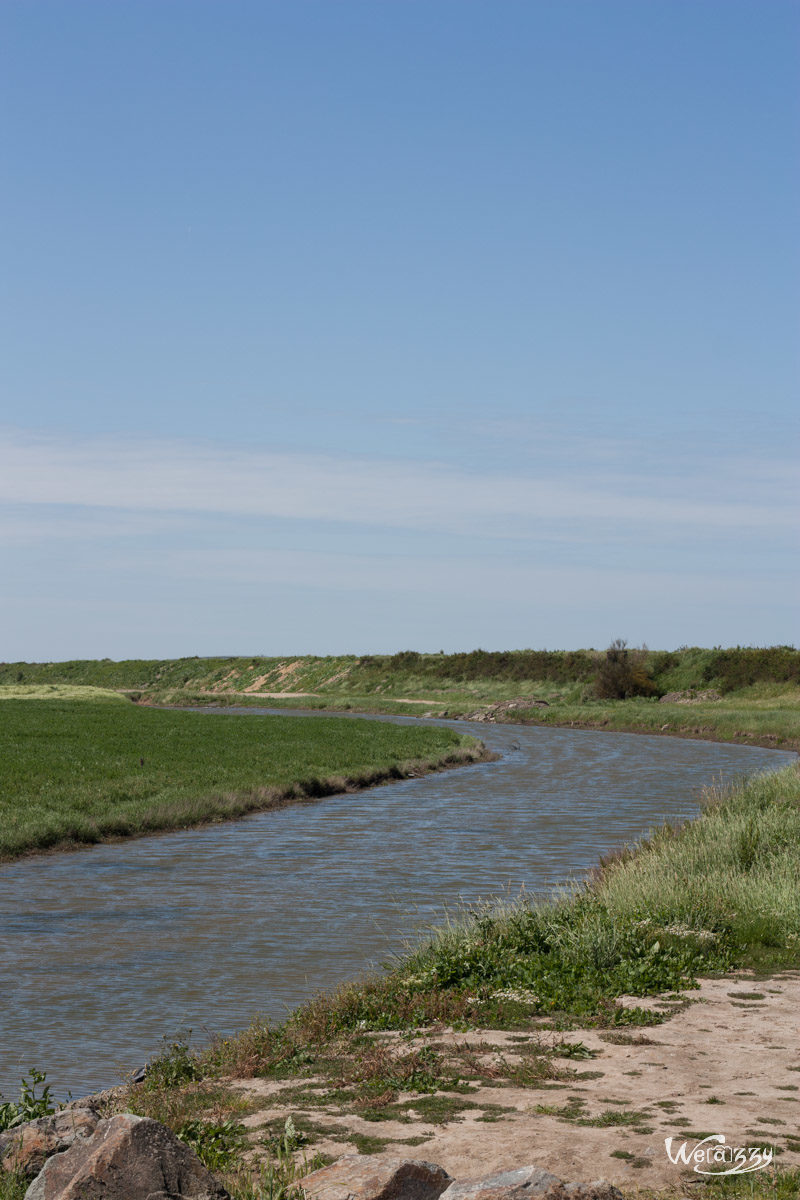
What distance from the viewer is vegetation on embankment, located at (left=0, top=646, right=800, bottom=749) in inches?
2729

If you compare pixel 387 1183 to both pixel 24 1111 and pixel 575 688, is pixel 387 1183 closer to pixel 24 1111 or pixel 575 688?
pixel 24 1111

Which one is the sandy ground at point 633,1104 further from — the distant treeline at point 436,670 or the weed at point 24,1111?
the distant treeline at point 436,670

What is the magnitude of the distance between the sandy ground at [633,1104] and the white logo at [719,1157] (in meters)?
0.07

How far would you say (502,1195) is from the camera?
5.58 m

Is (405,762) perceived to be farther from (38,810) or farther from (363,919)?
(363,919)

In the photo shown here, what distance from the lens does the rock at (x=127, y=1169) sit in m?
6.25

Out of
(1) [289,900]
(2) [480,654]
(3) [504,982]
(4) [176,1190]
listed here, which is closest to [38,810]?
(1) [289,900]

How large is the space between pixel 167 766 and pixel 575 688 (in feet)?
196

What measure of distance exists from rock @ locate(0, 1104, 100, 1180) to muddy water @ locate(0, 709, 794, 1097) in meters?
2.75

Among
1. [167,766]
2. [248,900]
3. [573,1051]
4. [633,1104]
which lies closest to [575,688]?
[167,766]

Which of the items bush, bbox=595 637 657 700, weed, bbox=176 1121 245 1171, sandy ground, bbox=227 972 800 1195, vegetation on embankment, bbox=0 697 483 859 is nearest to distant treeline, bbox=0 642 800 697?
bush, bbox=595 637 657 700

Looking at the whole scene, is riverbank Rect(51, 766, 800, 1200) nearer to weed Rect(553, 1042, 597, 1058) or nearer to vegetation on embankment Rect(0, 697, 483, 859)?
weed Rect(553, 1042, 597, 1058)

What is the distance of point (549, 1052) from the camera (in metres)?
9.65

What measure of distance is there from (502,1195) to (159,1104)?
3827 mm
